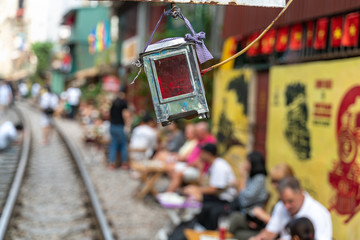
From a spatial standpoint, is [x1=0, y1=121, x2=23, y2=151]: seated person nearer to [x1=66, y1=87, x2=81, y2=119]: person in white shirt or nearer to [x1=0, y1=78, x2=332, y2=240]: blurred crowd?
[x1=0, y1=78, x2=332, y2=240]: blurred crowd

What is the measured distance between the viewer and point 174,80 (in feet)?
8.02

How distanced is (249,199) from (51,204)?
159 inches

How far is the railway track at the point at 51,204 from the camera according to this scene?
22.5ft

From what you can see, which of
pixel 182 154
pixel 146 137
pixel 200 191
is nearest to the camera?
pixel 200 191

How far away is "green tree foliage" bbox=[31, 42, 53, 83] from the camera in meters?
54.2

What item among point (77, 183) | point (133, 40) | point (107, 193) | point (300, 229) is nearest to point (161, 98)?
point (300, 229)

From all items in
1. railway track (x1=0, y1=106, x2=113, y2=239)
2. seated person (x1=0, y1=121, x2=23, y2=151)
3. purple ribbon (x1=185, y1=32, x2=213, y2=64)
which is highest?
purple ribbon (x1=185, y1=32, x2=213, y2=64)

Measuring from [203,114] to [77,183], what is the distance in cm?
844

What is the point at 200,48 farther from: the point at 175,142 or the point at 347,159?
the point at 175,142

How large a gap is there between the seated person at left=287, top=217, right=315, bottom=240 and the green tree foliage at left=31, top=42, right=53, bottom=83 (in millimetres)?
53021

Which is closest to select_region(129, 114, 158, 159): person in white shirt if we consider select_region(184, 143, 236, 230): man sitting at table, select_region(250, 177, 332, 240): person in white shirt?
select_region(184, 143, 236, 230): man sitting at table

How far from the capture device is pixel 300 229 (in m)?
3.82

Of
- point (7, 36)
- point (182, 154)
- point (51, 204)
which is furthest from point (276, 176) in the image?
point (7, 36)

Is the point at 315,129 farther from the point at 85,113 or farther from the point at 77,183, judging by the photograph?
the point at 85,113
